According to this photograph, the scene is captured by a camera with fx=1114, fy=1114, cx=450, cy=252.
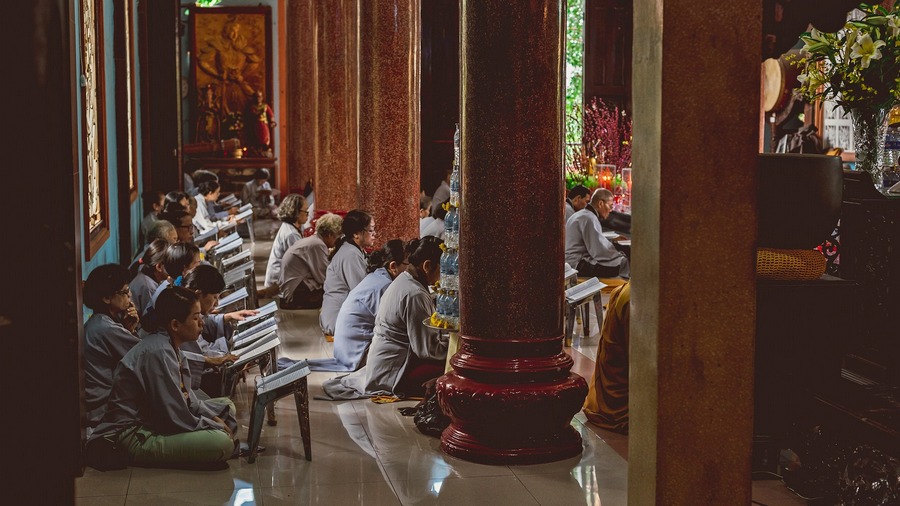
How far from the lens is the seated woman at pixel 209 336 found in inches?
246

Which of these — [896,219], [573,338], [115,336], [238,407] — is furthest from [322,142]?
[896,219]

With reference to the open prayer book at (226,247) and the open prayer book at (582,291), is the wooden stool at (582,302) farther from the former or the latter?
the open prayer book at (226,247)

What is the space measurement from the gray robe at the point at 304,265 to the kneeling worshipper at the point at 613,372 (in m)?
A: 4.59

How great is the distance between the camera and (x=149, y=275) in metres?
7.64

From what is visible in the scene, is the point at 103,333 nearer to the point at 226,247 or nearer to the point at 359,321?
the point at 359,321

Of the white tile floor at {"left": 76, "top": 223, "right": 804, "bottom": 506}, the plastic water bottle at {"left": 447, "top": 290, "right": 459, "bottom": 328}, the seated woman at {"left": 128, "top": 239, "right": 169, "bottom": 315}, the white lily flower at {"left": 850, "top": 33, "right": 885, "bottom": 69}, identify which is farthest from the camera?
the seated woman at {"left": 128, "top": 239, "right": 169, "bottom": 315}

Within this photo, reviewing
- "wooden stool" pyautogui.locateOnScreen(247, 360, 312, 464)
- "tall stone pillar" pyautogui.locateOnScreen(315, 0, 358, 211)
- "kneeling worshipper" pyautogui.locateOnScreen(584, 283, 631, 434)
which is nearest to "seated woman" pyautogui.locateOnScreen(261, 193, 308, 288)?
"tall stone pillar" pyautogui.locateOnScreen(315, 0, 358, 211)

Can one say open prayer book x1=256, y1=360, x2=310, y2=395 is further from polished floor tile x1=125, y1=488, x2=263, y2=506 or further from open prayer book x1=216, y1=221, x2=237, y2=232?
open prayer book x1=216, y1=221, x2=237, y2=232

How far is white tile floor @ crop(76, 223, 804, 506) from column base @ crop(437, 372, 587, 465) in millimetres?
72

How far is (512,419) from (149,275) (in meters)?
3.20

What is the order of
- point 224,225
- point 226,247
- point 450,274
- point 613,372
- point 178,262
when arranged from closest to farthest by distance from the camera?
point 613,372 < point 450,274 < point 178,262 < point 226,247 < point 224,225

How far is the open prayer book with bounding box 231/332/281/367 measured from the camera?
616cm

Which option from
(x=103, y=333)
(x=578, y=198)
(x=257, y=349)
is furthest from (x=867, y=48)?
(x=578, y=198)

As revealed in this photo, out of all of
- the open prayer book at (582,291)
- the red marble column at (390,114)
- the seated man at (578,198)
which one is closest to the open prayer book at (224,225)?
the seated man at (578,198)
